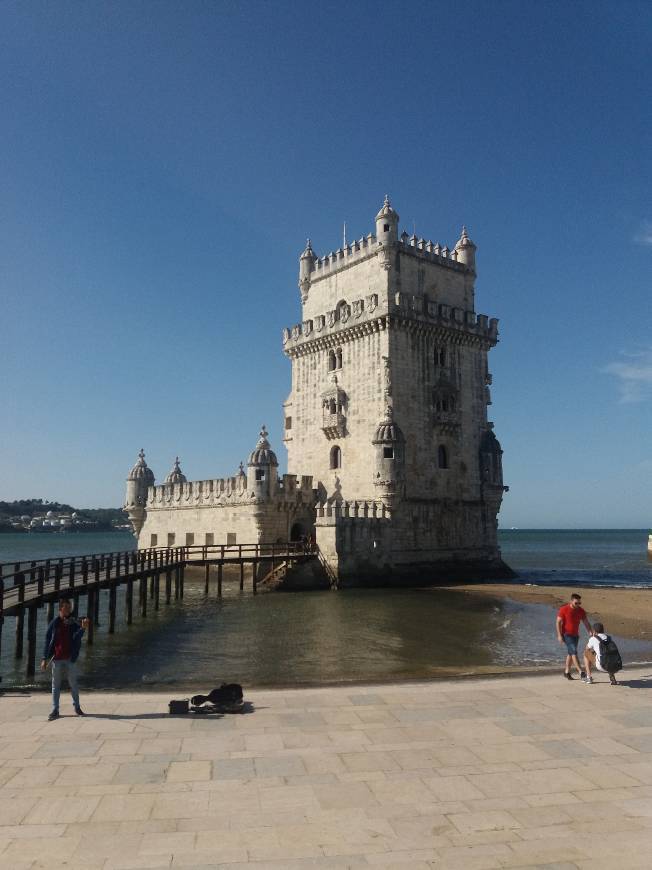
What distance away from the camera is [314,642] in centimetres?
2166

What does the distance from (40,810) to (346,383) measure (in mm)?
36122

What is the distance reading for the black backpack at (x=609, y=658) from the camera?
40.1 feet

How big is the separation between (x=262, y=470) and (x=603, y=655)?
95.1 ft

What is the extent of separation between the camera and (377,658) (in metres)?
18.8

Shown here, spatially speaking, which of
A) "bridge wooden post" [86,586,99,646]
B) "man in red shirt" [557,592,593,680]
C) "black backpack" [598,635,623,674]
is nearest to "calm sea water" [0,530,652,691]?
"bridge wooden post" [86,586,99,646]

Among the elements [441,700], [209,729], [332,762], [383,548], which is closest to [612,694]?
[441,700]

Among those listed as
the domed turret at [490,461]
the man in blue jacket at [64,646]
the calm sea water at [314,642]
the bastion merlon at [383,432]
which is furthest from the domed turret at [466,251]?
the man in blue jacket at [64,646]

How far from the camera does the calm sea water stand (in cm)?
1698

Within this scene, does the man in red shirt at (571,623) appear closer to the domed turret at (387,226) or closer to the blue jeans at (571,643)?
the blue jeans at (571,643)

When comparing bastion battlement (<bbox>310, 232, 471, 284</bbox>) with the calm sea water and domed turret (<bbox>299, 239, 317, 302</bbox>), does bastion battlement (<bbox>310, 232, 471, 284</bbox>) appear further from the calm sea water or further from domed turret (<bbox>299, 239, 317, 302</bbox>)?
the calm sea water

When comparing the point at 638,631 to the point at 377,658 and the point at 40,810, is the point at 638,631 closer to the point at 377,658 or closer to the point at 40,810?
the point at 377,658

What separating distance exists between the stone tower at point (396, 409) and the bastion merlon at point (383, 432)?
0.08 meters

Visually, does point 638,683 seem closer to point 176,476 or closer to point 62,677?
point 62,677

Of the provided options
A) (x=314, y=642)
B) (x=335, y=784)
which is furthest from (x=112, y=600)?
(x=335, y=784)
